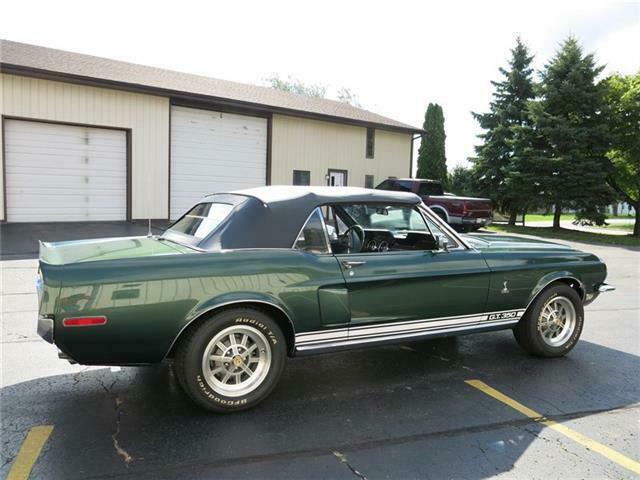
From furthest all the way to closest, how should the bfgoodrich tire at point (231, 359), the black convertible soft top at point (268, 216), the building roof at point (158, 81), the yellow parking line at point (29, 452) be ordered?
the building roof at point (158, 81)
the black convertible soft top at point (268, 216)
the bfgoodrich tire at point (231, 359)
the yellow parking line at point (29, 452)

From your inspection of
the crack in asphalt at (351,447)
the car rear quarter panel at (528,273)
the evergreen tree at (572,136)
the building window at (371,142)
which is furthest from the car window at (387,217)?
the evergreen tree at (572,136)

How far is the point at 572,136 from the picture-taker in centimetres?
2114

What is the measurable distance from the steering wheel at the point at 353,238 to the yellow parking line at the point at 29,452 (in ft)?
8.45

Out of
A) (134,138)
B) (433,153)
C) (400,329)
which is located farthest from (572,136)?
(400,329)

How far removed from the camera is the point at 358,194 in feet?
13.5

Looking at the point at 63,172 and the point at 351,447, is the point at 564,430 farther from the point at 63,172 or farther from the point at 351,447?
the point at 63,172

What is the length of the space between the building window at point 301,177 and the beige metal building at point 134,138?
Result: 0.14 ft

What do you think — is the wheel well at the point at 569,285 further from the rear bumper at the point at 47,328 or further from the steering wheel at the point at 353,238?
the rear bumper at the point at 47,328

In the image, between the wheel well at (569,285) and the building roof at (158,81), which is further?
the building roof at (158,81)

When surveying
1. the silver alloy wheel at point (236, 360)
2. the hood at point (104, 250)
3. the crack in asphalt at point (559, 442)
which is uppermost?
the hood at point (104, 250)

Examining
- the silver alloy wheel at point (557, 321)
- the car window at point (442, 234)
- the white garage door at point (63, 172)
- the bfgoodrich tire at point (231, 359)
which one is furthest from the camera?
the white garage door at point (63, 172)

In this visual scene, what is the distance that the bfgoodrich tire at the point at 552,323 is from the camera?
4648 millimetres

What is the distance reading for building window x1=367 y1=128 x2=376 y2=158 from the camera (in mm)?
22781

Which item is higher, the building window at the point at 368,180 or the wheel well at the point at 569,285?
the building window at the point at 368,180
